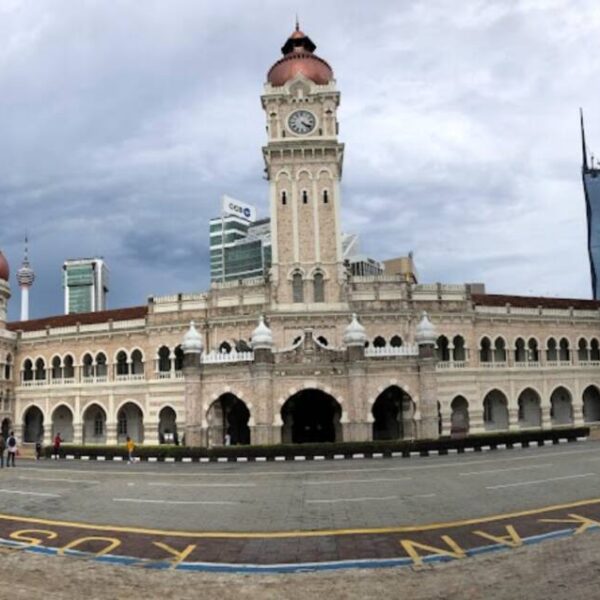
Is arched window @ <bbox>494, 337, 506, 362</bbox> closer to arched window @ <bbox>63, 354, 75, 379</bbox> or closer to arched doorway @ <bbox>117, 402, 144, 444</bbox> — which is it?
arched doorway @ <bbox>117, 402, 144, 444</bbox>

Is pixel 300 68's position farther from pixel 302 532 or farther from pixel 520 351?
pixel 302 532

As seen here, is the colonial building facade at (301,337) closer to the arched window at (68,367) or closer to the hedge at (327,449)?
the arched window at (68,367)

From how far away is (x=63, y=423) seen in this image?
166ft

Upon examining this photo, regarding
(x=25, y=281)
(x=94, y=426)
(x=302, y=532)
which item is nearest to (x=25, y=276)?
(x=25, y=281)

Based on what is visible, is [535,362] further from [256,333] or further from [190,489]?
[190,489]

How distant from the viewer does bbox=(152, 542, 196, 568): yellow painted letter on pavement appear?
10823 millimetres

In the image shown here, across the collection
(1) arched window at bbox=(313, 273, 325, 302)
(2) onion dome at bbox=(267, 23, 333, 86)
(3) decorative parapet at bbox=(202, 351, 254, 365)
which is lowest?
(3) decorative parapet at bbox=(202, 351, 254, 365)

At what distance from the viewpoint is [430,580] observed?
9336 mm

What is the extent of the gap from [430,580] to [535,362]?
1635 inches

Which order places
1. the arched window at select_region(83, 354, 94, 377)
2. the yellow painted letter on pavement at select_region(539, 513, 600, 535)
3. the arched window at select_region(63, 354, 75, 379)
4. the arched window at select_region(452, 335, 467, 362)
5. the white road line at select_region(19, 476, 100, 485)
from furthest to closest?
1. the arched window at select_region(63, 354, 75, 379)
2. the arched window at select_region(83, 354, 94, 377)
3. the arched window at select_region(452, 335, 467, 362)
4. the white road line at select_region(19, 476, 100, 485)
5. the yellow painted letter on pavement at select_region(539, 513, 600, 535)

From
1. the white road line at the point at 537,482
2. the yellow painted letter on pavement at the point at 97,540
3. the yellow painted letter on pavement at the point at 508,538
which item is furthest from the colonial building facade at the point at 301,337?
the yellow painted letter on pavement at the point at 508,538

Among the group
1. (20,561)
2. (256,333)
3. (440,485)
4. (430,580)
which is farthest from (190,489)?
(256,333)

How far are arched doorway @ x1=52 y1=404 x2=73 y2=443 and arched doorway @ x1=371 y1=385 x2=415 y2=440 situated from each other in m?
25.4

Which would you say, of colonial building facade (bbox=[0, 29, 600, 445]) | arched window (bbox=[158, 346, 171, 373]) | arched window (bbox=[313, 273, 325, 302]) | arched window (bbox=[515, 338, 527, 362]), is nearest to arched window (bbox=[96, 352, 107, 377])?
colonial building facade (bbox=[0, 29, 600, 445])
